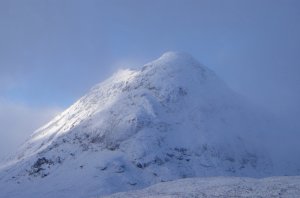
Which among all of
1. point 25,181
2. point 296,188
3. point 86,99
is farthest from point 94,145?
point 296,188

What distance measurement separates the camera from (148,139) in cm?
9456

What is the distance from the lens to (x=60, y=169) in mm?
91562

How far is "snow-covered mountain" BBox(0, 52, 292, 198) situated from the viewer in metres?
85.6

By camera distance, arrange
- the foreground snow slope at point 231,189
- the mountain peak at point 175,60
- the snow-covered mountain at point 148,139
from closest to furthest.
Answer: the foreground snow slope at point 231,189
the snow-covered mountain at point 148,139
the mountain peak at point 175,60

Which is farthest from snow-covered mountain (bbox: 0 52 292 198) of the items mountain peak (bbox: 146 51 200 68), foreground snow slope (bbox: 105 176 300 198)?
foreground snow slope (bbox: 105 176 300 198)

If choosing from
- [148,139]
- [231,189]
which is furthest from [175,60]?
[231,189]

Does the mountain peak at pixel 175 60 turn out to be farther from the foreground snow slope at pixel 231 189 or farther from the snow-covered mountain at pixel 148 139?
the foreground snow slope at pixel 231 189

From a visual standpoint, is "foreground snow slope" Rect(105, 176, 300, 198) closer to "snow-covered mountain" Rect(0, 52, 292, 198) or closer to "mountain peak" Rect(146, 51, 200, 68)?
"snow-covered mountain" Rect(0, 52, 292, 198)

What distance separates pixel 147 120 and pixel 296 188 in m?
63.3

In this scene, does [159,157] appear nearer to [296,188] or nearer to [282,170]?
[282,170]

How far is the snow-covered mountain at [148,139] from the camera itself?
281 ft

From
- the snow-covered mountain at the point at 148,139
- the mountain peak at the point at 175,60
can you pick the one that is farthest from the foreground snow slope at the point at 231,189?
the mountain peak at the point at 175,60

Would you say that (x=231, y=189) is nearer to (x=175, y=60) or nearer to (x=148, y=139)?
(x=148, y=139)

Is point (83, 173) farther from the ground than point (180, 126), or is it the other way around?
point (180, 126)
